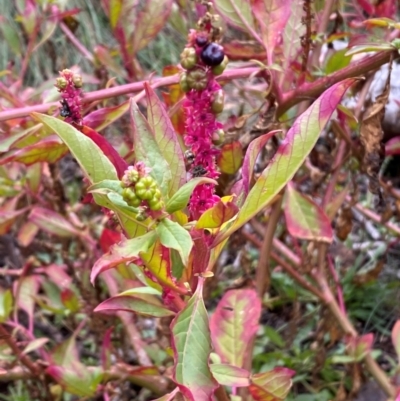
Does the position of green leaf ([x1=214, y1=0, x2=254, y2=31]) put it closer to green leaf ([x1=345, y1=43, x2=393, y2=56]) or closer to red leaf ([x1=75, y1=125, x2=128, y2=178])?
green leaf ([x1=345, y1=43, x2=393, y2=56])

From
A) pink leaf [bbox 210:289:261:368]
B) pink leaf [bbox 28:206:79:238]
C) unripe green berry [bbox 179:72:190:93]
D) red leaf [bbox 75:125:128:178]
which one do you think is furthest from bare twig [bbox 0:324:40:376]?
unripe green berry [bbox 179:72:190:93]

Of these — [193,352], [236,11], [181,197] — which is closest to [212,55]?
[181,197]

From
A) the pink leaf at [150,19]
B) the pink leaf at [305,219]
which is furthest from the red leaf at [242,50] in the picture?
the pink leaf at [305,219]

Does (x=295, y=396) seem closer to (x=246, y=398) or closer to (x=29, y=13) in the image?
(x=246, y=398)

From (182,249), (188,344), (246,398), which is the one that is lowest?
(246,398)

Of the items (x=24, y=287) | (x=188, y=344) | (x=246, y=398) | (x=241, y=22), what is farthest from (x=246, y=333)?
(x=24, y=287)

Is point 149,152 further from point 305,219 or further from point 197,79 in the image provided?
point 305,219

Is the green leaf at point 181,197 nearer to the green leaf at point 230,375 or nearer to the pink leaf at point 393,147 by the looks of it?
the green leaf at point 230,375
